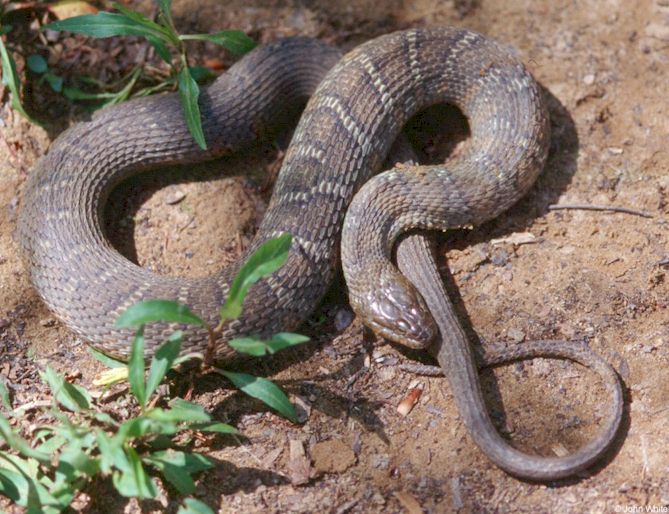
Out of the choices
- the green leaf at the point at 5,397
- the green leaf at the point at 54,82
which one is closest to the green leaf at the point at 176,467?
the green leaf at the point at 5,397

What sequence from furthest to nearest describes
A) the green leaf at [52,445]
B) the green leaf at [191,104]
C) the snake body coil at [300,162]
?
the green leaf at [191,104] < the snake body coil at [300,162] < the green leaf at [52,445]

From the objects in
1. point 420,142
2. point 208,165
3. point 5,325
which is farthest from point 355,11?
point 5,325

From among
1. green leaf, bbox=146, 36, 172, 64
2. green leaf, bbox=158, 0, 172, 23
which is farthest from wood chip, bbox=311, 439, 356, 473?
green leaf, bbox=158, 0, 172, 23

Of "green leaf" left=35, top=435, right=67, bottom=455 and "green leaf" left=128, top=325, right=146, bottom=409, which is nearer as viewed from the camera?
"green leaf" left=128, top=325, right=146, bottom=409

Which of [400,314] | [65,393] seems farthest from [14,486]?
[400,314]

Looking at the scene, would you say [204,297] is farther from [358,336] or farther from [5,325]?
[5,325]

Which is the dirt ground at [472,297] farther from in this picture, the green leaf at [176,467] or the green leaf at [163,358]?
the green leaf at [163,358]

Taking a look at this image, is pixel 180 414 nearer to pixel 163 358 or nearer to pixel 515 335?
pixel 163 358

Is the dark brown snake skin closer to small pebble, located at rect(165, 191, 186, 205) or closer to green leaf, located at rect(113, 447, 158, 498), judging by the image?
small pebble, located at rect(165, 191, 186, 205)
